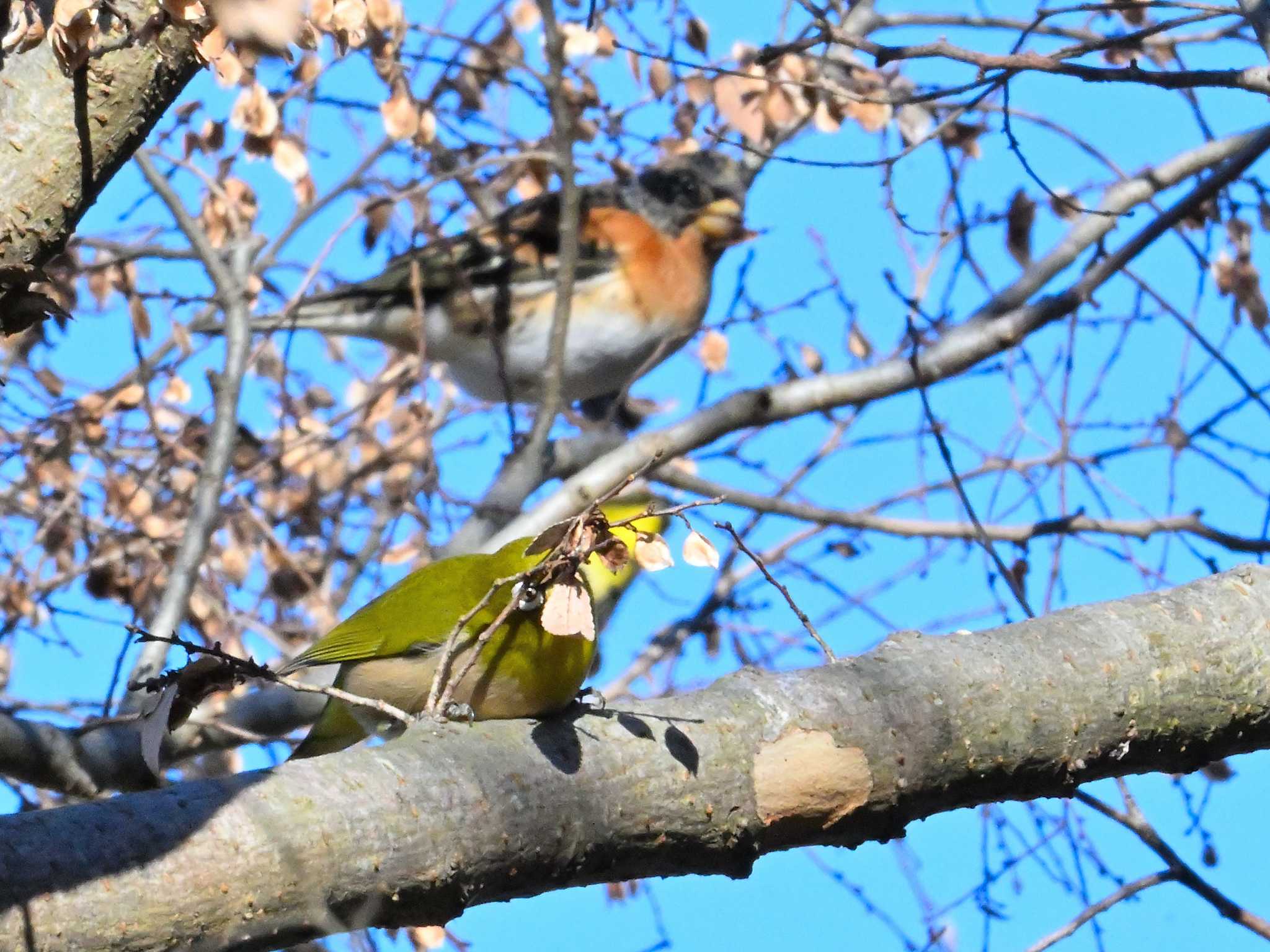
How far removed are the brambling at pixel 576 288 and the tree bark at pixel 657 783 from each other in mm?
2997

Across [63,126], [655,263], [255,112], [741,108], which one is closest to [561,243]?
[741,108]

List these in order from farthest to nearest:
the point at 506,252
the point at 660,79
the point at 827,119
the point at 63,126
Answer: the point at 506,252 → the point at 660,79 → the point at 827,119 → the point at 63,126

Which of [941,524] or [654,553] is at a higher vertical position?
[941,524]

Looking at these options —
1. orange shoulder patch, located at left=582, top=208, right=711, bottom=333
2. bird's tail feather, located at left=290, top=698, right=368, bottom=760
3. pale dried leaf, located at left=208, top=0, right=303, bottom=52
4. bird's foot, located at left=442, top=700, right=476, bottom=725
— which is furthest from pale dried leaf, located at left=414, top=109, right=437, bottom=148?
pale dried leaf, located at left=208, top=0, right=303, bottom=52

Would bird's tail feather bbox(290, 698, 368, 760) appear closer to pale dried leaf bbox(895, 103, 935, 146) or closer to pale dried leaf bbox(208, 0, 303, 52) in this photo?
pale dried leaf bbox(208, 0, 303, 52)

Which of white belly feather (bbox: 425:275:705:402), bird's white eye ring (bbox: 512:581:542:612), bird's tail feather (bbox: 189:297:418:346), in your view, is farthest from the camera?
white belly feather (bbox: 425:275:705:402)

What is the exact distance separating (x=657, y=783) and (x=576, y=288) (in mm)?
4189

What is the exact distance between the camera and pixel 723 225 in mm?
6383

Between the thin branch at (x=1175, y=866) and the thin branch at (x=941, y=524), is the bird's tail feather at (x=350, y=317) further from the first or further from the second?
the thin branch at (x=1175, y=866)

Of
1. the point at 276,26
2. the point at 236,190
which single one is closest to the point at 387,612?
the point at 276,26

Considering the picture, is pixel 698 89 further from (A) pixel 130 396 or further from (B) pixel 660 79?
(A) pixel 130 396

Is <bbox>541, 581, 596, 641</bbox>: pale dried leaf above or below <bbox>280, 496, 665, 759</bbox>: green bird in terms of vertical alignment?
below

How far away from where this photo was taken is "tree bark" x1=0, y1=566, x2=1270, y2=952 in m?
1.58

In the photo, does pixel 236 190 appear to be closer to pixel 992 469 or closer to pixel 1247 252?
pixel 992 469
